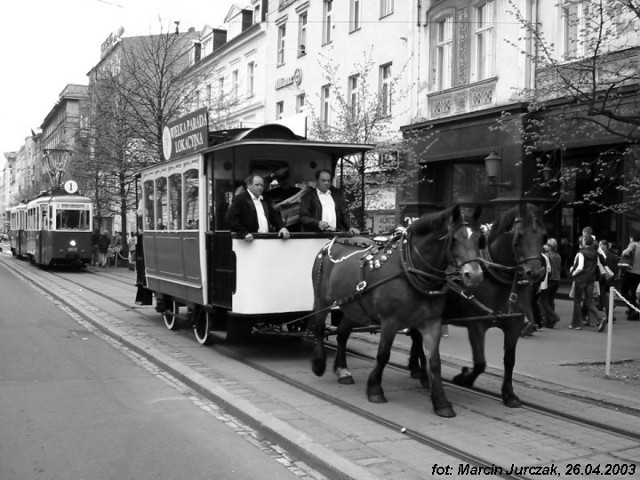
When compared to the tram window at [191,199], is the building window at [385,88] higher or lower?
higher

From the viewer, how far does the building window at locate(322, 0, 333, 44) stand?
28422 millimetres

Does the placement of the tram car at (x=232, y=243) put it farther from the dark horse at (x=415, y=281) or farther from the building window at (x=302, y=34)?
the building window at (x=302, y=34)

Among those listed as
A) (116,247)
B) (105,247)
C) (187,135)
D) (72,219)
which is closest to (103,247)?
(105,247)

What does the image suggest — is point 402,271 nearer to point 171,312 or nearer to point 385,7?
point 171,312

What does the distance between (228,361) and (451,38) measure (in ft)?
48.0

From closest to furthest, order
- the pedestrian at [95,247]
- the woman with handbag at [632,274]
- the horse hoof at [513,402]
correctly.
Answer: the horse hoof at [513,402]
the woman with handbag at [632,274]
the pedestrian at [95,247]

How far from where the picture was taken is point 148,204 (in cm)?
1309

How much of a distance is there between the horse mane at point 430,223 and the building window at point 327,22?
907 inches

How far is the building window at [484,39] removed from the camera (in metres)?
19.1

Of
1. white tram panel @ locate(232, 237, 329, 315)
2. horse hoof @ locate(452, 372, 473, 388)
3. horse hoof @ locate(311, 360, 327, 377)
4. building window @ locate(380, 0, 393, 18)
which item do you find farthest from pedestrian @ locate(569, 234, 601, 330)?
building window @ locate(380, 0, 393, 18)

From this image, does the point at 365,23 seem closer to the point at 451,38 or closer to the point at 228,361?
the point at 451,38

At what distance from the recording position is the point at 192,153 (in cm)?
1044

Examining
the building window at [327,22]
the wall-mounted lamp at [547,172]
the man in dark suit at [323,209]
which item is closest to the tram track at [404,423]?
the man in dark suit at [323,209]

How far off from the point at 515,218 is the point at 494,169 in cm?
1126
